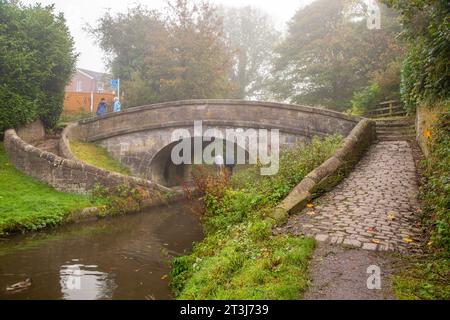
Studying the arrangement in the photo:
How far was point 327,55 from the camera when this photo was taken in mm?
20875

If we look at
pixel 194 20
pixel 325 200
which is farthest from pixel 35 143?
pixel 325 200

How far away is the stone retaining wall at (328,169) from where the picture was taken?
6.00 metres

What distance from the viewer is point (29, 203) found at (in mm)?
9602

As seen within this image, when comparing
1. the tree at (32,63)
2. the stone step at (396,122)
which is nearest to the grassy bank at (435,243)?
the stone step at (396,122)

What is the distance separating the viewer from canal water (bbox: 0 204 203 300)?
17.9 feet

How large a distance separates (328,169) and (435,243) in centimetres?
323

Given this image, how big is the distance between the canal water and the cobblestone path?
2.55m

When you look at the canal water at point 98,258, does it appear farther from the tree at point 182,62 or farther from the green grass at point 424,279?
the tree at point 182,62

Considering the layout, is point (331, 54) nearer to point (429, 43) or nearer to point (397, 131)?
point (397, 131)

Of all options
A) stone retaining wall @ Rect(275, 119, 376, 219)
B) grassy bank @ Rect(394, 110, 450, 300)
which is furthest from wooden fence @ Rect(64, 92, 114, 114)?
grassy bank @ Rect(394, 110, 450, 300)

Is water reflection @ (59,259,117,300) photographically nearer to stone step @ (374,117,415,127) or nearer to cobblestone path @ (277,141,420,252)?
cobblestone path @ (277,141,420,252)

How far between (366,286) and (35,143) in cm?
1471

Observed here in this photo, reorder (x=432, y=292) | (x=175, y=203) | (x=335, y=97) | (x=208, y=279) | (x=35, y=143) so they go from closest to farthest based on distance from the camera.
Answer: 1. (x=432, y=292)
2. (x=208, y=279)
3. (x=175, y=203)
4. (x=35, y=143)
5. (x=335, y=97)
